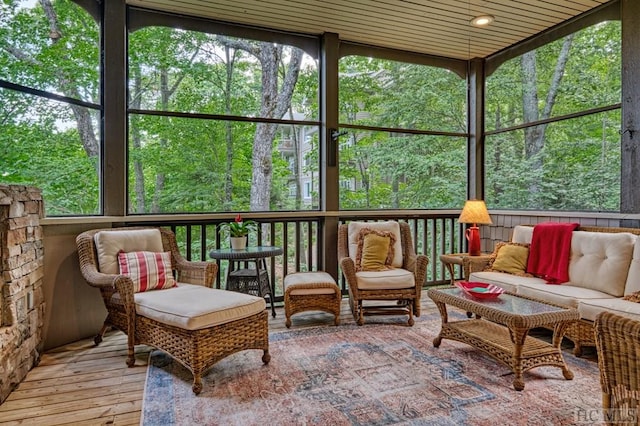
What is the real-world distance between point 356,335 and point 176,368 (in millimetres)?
1538

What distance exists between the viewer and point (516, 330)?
2.41 m

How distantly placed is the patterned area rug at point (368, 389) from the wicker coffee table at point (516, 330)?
13 cm

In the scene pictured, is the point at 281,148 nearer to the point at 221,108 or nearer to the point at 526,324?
the point at 221,108

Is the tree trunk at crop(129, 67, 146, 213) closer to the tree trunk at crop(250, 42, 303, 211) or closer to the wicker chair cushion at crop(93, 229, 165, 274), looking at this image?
the wicker chair cushion at crop(93, 229, 165, 274)

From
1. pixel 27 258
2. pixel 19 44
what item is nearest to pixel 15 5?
pixel 19 44

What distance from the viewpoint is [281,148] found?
5.39m

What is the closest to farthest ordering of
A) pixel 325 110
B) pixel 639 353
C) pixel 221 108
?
1. pixel 639 353
2. pixel 325 110
3. pixel 221 108

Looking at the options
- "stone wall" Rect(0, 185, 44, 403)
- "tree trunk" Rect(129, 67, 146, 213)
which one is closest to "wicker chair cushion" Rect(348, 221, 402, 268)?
"tree trunk" Rect(129, 67, 146, 213)

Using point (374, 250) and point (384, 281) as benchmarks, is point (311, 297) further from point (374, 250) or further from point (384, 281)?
point (374, 250)

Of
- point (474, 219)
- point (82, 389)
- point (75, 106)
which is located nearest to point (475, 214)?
point (474, 219)

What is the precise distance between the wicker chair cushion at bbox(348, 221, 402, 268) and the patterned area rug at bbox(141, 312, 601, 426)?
1136 millimetres

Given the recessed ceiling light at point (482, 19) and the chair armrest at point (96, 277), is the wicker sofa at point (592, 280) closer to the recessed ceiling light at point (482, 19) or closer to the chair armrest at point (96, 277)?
the recessed ceiling light at point (482, 19)

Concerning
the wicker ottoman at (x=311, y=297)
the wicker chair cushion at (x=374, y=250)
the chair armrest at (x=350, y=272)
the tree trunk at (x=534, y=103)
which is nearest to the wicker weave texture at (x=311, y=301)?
the wicker ottoman at (x=311, y=297)

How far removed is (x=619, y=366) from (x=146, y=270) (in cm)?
312
